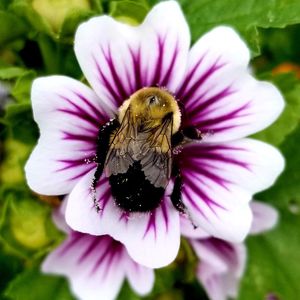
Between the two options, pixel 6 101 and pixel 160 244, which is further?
pixel 6 101

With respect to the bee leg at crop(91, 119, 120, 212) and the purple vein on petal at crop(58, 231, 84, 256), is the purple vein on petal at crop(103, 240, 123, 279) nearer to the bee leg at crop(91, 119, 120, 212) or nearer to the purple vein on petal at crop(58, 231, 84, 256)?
the purple vein on petal at crop(58, 231, 84, 256)

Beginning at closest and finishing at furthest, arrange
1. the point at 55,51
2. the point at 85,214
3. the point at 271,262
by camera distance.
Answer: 1. the point at 85,214
2. the point at 55,51
3. the point at 271,262

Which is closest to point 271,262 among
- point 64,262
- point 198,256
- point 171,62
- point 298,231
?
point 298,231

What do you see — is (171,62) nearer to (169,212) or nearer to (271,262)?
(169,212)

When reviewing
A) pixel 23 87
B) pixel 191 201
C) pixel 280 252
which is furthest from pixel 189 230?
pixel 280 252

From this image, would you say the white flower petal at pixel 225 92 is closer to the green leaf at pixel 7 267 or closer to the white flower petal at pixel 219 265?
the white flower petal at pixel 219 265

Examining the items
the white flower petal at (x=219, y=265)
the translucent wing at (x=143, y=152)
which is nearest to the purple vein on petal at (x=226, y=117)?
the translucent wing at (x=143, y=152)
